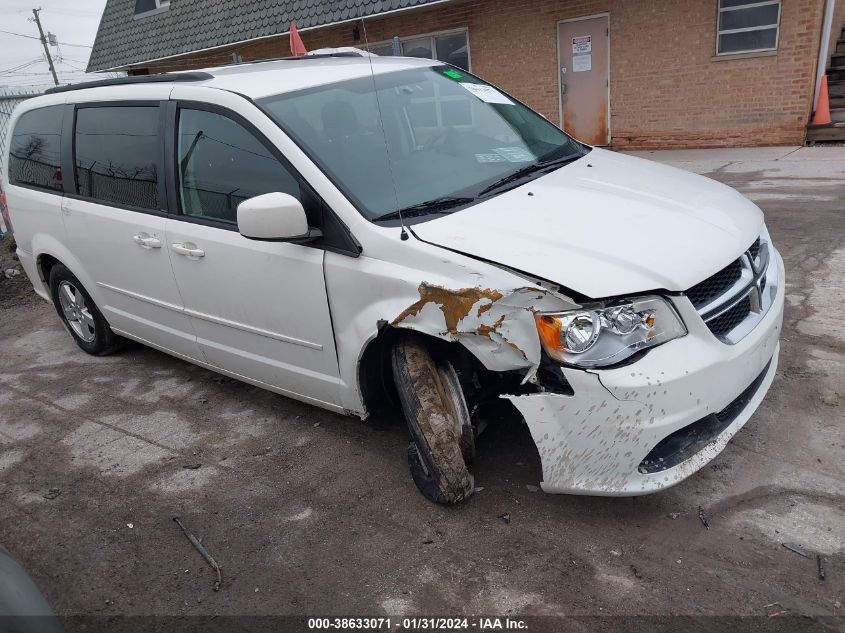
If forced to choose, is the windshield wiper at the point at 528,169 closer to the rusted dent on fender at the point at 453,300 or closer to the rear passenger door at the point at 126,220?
the rusted dent on fender at the point at 453,300

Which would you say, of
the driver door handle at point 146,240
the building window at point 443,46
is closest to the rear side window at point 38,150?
the driver door handle at point 146,240

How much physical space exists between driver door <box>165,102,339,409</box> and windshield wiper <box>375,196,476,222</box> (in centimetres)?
37

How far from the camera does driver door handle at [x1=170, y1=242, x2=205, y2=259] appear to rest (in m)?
3.67

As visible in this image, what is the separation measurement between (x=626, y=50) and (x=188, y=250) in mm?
9609

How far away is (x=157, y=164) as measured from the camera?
389 centimetres

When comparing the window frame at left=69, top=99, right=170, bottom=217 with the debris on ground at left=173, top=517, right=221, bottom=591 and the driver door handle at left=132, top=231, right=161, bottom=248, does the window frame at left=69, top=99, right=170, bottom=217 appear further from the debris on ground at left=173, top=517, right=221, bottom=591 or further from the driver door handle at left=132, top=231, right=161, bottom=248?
the debris on ground at left=173, top=517, right=221, bottom=591

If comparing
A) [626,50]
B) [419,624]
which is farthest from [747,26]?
[419,624]

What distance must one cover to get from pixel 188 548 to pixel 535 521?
1509 mm

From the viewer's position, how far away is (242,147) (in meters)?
3.46

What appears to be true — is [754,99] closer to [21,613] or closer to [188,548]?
[188,548]

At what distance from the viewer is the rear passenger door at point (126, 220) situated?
12.9ft

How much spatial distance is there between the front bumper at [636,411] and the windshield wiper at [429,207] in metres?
0.94

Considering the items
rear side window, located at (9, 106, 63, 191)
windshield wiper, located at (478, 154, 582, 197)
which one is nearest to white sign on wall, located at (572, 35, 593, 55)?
windshield wiper, located at (478, 154, 582, 197)

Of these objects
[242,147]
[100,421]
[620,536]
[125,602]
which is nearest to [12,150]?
[100,421]
